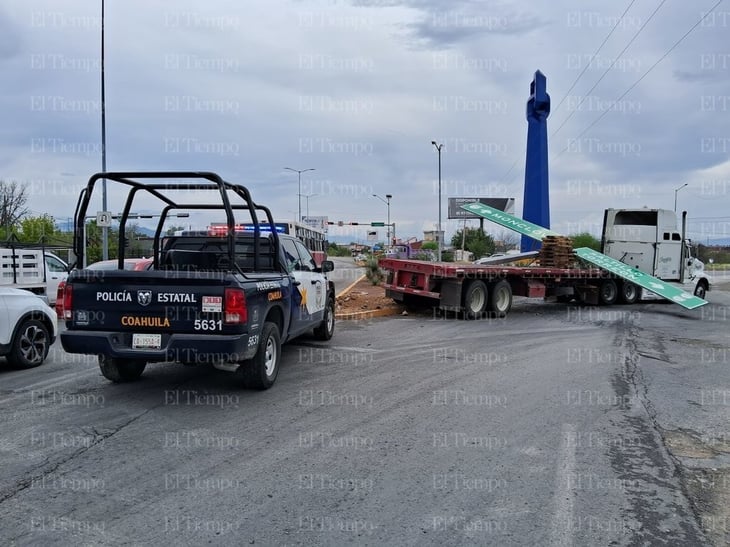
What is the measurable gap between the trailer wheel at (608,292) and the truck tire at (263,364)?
14042 millimetres

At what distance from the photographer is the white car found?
25.1 feet

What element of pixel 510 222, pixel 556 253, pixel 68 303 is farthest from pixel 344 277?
pixel 68 303

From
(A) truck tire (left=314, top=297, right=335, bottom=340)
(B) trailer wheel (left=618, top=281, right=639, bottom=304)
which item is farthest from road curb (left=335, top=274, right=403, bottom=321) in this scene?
(B) trailer wheel (left=618, top=281, right=639, bottom=304)

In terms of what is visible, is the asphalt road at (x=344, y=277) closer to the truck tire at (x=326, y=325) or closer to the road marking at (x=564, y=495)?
the truck tire at (x=326, y=325)

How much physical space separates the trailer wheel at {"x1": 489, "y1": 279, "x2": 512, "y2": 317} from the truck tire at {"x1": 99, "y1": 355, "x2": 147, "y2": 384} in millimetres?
9288

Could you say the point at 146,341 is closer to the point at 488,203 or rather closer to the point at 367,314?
the point at 367,314

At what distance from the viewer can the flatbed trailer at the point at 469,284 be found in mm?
13805

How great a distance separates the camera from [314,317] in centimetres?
916

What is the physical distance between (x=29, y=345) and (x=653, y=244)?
17.4 m

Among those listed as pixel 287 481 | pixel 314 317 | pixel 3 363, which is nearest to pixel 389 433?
pixel 287 481

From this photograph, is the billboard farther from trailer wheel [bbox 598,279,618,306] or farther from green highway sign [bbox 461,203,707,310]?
trailer wheel [bbox 598,279,618,306]

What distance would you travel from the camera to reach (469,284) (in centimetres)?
1405

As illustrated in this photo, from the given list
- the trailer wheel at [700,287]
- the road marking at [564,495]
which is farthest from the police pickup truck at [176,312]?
the trailer wheel at [700,287]

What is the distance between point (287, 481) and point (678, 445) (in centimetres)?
346
